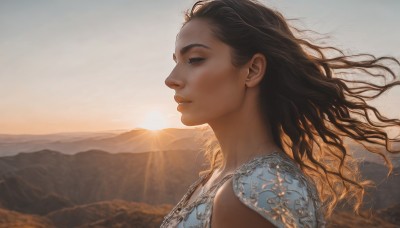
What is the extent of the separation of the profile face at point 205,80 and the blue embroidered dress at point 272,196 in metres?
0.42

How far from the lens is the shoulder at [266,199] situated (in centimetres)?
199

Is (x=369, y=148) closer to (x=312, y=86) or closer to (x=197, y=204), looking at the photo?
(x=312, y=86)

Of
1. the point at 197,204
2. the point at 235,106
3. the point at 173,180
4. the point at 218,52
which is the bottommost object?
the point at 173,180

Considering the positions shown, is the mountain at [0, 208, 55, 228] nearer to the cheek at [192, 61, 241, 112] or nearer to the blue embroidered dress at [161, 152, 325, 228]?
the cheek at [192, 61, 241, 112]

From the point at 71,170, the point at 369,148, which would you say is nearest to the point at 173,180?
the point at 71,170

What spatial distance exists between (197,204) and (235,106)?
616mm

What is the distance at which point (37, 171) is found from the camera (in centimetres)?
5359

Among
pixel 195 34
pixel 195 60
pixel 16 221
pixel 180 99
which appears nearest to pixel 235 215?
pixel 180 99

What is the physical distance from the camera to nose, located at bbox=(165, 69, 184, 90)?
2.75 meters

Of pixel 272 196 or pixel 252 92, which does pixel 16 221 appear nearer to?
pixel 252 92

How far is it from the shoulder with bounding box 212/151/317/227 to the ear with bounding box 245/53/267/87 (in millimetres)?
577

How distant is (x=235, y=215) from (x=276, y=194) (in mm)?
210

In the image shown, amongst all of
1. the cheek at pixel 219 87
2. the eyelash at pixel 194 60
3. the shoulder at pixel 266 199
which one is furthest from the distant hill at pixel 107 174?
the shoulder at pixel 266 199

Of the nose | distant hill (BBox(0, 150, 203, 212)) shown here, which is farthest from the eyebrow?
distant hill (BBox(0, 150, 203, 212))
